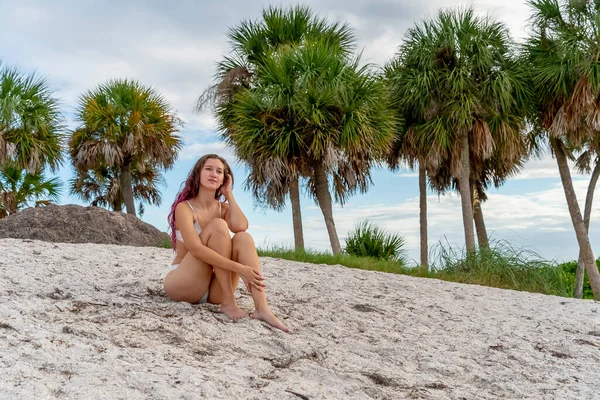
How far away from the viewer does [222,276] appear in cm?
491

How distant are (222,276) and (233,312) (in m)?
0.34

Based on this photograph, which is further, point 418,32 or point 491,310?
point 418,32

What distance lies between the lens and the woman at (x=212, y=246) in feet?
15.5

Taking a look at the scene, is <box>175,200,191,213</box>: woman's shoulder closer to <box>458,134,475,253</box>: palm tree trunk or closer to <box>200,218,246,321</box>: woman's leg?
<box>200,218,246,321</box>: woman's leg

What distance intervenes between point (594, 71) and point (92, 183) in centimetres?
1715

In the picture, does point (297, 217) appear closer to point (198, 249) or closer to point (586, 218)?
point (586, 218)

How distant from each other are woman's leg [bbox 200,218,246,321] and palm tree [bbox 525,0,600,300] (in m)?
12.7

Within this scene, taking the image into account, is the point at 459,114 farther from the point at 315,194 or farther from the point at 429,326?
the point at 429,326

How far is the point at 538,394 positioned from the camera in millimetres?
4484

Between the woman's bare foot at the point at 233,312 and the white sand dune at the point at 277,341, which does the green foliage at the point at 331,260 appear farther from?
the woman's bare foot at the point at 233,312

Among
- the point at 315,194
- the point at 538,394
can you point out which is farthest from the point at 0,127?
the point at 538,394

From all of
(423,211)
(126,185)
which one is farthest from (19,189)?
(423,211)

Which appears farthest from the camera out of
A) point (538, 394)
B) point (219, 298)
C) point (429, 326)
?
point (429, 326)

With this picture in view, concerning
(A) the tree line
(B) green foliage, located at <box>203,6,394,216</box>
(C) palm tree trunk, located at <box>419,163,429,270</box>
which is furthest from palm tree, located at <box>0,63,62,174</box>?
(C) palm tree trunk, located at <box>419,163,429,270</box>
